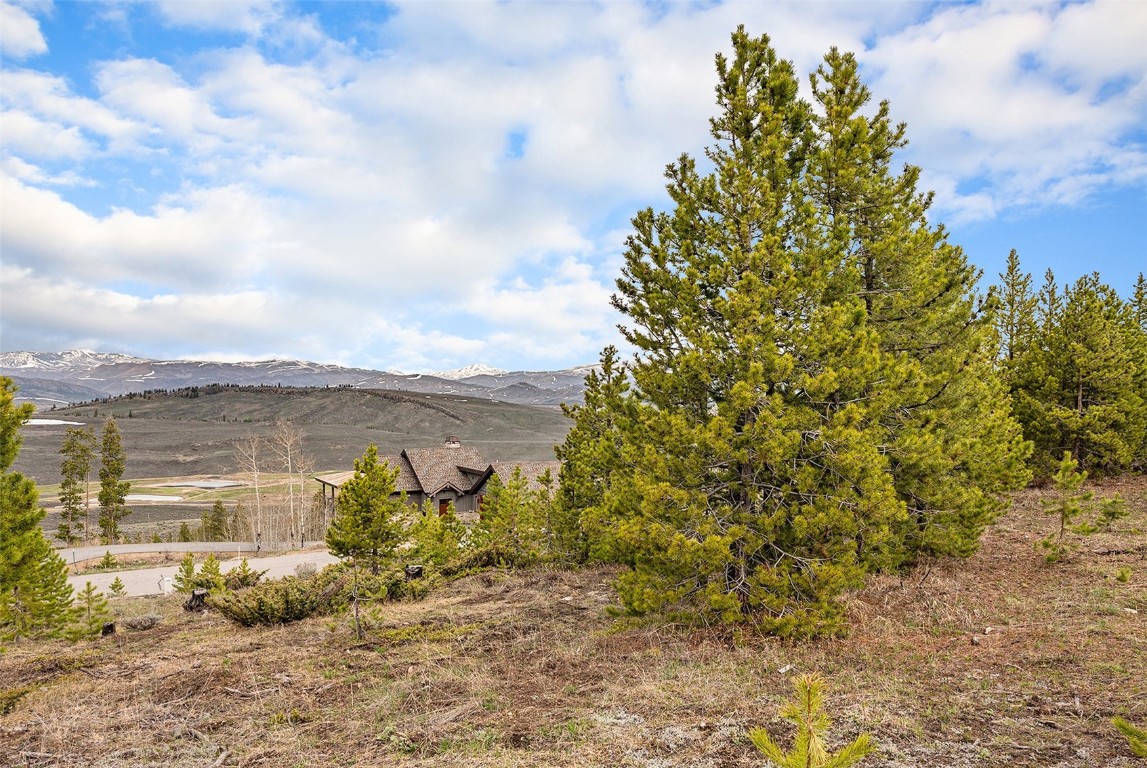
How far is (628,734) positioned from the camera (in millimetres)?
6176

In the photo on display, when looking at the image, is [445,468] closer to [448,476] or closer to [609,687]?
[448,476]

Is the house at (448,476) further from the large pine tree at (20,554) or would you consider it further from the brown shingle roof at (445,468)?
the large pine tree at (20,554)

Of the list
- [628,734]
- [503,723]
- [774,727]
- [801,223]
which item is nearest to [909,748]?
[774,727]

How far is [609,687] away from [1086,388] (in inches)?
1042

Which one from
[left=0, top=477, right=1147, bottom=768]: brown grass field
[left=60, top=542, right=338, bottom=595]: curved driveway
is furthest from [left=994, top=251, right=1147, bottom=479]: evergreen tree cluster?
[left=60, top=542, right=338, bottom=595]: curved driveway

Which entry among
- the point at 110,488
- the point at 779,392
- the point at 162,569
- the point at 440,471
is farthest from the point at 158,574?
the point at 779,392

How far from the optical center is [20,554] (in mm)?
11547

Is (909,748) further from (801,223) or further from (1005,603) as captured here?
(801,223)

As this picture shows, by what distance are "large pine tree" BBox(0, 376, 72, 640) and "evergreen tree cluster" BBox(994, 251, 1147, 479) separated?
97.1ft

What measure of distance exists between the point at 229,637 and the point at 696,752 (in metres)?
11.2

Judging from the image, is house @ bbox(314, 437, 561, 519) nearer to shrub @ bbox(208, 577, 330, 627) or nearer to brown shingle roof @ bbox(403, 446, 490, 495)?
brown shingle roof @ bbox(403, 446, 490, 495)

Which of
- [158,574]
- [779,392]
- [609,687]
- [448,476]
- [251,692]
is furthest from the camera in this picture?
[448,476]

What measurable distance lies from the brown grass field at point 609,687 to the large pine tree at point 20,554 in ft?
2.84

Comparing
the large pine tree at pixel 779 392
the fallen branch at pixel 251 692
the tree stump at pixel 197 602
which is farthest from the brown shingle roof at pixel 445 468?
the fallen branch at pixel 251 692
